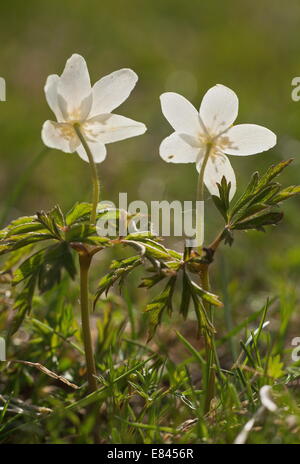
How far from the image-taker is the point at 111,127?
184 centimetres

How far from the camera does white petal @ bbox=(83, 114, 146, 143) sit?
182cm

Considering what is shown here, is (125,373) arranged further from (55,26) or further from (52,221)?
(55,26)

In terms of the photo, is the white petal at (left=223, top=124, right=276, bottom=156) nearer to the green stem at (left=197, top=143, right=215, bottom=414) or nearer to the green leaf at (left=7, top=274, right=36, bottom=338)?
the green stem at (left=197, top=143, right=215, bottom=414)

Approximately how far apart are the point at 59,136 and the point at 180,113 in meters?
0.34

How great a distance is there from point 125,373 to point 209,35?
5.70 meters

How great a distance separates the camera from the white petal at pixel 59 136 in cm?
181

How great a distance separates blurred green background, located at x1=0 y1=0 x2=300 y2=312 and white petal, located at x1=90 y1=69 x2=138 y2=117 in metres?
1.08

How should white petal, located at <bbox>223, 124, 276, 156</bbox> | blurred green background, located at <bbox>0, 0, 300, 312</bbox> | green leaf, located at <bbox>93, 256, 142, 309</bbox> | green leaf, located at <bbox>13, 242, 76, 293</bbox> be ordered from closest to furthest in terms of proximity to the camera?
green leaf, located at <bbox>13, 242, 76, 293</bbox>
green leaf, located at <bbox>93, 256, 142, 309</bbox>
white petal, located at <bbox>223, 124, 276, 156</bbox>
blurred green background, located at <bbox>0, 0, 300, 312</bbox>

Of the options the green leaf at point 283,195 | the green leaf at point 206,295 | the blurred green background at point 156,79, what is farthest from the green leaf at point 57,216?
the blurred green background at point 156,79

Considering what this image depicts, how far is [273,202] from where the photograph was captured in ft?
5.74

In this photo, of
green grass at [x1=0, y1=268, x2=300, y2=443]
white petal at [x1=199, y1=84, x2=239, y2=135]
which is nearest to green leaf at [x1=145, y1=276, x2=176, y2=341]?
green grass at [x1=0, y1=268, x2=300, y2=443]

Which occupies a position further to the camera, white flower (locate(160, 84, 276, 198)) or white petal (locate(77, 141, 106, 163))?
white petal (locate(77, 141, 106, 163))
